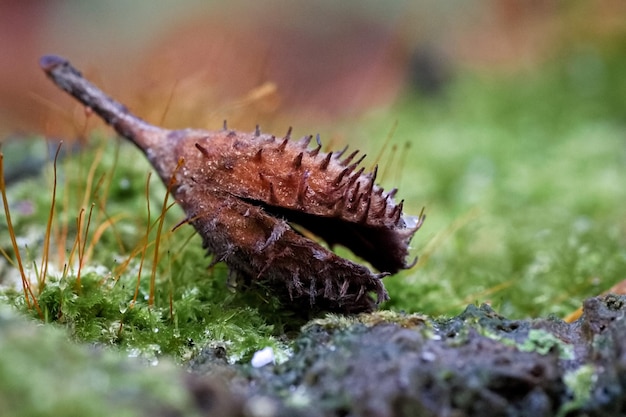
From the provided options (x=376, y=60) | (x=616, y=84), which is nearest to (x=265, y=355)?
(x=616, y=84)

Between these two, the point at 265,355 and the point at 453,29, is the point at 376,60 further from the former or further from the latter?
the point at 265,355

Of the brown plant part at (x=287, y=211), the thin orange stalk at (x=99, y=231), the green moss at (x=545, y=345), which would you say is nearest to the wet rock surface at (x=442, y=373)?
the green moss at (x=545, y=345)

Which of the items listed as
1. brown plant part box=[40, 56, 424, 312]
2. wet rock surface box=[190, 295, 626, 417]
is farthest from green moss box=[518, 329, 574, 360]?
brown plant part box=[40, 56, 424, 312]

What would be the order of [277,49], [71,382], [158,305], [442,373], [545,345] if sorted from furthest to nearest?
1. [277,49]
2. [158,305]
3. [545,345]
4. [442,373]
5. [71,382]

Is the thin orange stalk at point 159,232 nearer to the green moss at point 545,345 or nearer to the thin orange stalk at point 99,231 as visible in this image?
the thin orange stalk at point 99,231

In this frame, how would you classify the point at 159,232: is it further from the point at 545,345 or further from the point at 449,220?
the point at 449,220

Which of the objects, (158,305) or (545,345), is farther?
(158,305)

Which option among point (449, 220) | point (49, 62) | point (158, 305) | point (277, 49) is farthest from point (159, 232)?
point (277, 49)

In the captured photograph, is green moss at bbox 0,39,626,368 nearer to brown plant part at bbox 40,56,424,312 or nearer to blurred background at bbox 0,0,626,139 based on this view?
brown plant part at bbox 40,56,424,312
